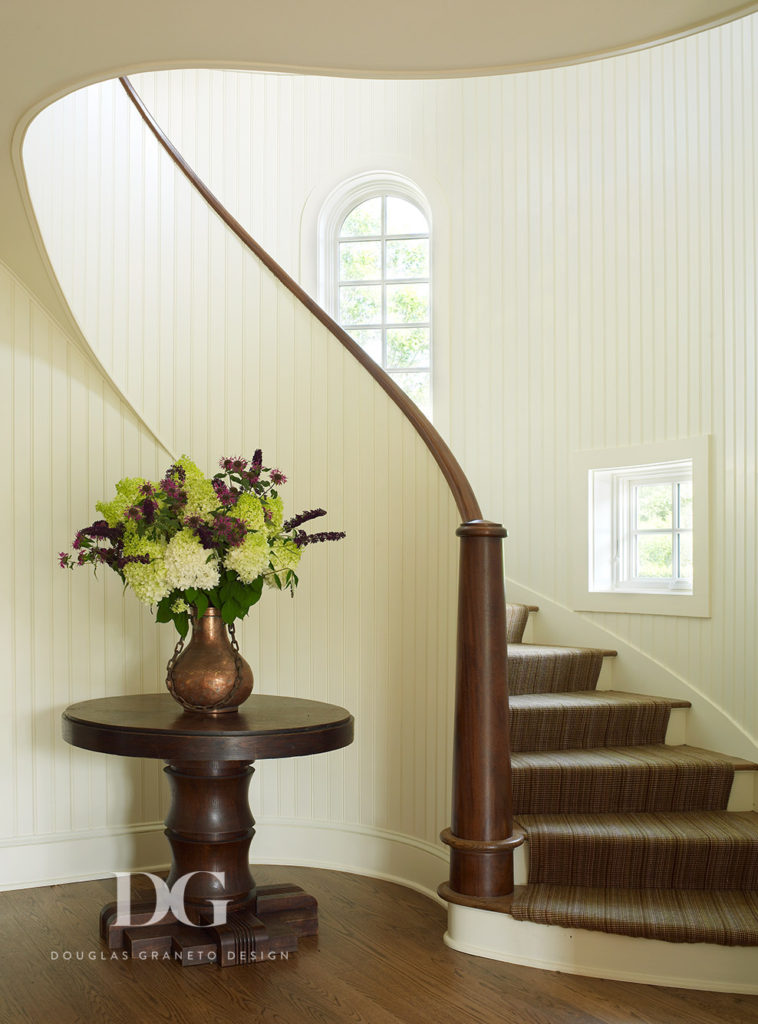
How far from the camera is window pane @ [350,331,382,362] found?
17.2 feet

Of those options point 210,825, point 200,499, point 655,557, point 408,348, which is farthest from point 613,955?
point 408,348

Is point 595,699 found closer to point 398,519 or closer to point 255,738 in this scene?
point 398,519

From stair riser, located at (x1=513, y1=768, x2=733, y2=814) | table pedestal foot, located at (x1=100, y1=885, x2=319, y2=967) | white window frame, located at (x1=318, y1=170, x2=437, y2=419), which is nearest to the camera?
table pedestal foot, located at (x1=100, y1=885, x2=319, y2=967)

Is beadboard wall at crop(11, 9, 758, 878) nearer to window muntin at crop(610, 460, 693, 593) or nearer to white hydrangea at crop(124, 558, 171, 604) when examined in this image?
window muntin at crop(610, 460, 693, 593)

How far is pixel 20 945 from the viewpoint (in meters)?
2.96

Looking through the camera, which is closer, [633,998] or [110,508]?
[633,998]

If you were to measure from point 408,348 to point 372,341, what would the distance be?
208 millimetres

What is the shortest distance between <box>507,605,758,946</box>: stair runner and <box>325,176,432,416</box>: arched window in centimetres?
196

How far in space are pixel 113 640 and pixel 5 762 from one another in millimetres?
581

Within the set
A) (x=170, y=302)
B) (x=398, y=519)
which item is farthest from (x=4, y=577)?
(x=398, y=519)

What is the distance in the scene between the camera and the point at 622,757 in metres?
3.40

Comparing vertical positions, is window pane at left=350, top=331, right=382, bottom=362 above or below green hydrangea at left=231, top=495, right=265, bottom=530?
above

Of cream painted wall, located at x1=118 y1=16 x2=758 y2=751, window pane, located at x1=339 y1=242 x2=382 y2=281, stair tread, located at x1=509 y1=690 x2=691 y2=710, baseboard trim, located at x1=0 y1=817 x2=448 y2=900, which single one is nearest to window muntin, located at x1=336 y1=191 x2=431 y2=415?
window pane, located at x1=339 y1=242 x2=382 y2=281

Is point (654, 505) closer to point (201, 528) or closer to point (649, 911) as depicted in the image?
point (649, 911)
